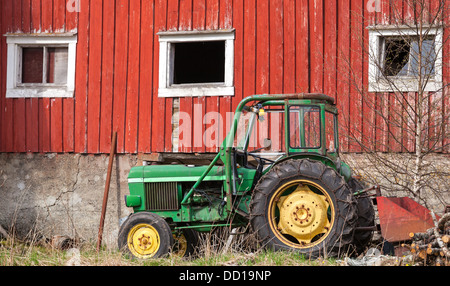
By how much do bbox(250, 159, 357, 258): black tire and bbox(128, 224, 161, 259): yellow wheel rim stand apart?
3.78ft

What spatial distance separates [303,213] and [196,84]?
416 centimetres

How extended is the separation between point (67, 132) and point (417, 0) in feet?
19.4

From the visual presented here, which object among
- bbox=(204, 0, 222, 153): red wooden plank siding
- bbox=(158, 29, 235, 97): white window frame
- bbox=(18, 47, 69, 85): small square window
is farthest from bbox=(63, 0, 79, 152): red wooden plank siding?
bbox=(204, 0, 222, 153): red wooden plank siding

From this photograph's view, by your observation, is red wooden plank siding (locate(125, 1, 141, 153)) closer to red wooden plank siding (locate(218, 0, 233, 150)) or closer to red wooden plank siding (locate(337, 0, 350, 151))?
red wooden plank siding (locate(218, 0, 233, 150))

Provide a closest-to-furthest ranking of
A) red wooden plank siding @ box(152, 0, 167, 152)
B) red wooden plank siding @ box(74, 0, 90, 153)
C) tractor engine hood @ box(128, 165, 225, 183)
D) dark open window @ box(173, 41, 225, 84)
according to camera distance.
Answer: tractor engine hood @ box(128, 165, 225, 183), red wooden plank siding @ box(152, 0, 167, 152), red wooden plank siding @ box(74, 0, 90, 153), dark open window @ box(173, 41, 225, 84)

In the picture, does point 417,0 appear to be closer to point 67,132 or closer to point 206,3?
point 206,3

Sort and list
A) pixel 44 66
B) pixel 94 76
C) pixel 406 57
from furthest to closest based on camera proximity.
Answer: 1. pixel 44 66
2. pixel 94 76
3. pixel 406 57

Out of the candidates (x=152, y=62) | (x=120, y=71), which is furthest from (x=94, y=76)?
(x=152, y=62)

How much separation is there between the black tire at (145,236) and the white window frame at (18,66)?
4133mm

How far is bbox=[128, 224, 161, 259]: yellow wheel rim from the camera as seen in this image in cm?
632

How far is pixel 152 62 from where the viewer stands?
31.6 feet

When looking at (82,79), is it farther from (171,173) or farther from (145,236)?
(145,236)

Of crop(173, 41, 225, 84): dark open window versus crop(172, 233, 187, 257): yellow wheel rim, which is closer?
crop(172, 233, 187, 257): yellow wheel rim
